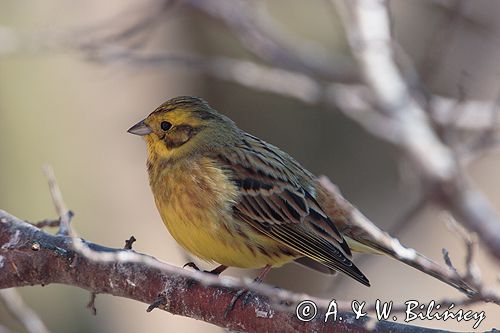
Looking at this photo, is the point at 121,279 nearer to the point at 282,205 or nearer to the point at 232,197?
the point at 232,197

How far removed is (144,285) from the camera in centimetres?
416

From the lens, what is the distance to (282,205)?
5.16 meters

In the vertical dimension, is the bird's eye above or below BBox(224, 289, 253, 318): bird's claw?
above

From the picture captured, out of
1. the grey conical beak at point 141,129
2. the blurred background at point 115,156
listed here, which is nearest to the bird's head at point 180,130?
the grey conical beak at point 141,129

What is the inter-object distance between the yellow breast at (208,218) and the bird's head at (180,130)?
0.15 metres

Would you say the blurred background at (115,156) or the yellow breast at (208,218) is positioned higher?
the blurred background at (115,156)

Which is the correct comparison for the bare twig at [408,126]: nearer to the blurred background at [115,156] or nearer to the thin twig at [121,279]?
the thin twig at [121,279]

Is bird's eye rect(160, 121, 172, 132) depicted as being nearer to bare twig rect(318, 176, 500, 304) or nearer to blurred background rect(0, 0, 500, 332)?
bare twig rect(318, 176, 500, 304)

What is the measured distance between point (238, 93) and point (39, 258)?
20.5ft

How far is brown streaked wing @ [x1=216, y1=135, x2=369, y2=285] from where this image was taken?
4.90m

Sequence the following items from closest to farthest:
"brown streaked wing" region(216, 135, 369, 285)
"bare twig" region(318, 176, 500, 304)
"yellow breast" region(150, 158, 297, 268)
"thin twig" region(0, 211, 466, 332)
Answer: "bare twig" region(318, 176, 500, 304), "thin twig" region(0, 211, 466, 332), "yellow breast" region(150, 158, 297, 268), "brown streaked wing" region(216, 135, 369, 285)

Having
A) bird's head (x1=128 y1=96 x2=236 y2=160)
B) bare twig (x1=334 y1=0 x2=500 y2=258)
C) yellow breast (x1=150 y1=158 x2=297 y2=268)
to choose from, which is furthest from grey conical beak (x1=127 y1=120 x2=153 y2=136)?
bare twig (x1=334 y1=0 x2=500 y2=258)

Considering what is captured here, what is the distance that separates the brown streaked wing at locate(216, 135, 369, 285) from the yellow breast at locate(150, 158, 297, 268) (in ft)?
0.24

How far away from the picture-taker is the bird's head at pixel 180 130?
5.19 metres
